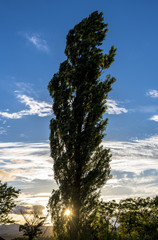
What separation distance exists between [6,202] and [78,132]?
14.4 meters

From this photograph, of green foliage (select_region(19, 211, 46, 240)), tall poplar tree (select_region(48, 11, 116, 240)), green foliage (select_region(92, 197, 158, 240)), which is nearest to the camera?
tall poplar tree (select_region(48, 11, 116, 240))

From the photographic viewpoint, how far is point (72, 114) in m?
12.5

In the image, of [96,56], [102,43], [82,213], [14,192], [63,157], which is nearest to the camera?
[82,213]

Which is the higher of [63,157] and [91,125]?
[91,125]

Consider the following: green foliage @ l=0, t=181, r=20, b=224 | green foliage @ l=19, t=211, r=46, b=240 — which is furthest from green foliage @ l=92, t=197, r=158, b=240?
green foliage @ l=0, t=181, r=20, b=224

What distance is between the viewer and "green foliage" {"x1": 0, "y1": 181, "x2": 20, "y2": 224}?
2016 cm

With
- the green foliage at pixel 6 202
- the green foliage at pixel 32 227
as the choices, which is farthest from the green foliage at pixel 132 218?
the green foliage at pixel 6 202

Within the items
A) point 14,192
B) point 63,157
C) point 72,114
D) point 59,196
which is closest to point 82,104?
point 72,114

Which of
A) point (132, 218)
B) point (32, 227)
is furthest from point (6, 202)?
point (132, 218)

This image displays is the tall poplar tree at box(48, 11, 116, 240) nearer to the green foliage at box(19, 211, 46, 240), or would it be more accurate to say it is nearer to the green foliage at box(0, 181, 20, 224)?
the green foliage at box(19, 211, 46, 240)

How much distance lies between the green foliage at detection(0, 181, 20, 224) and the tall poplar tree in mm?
12180

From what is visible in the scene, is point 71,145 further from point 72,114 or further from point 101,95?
point 101,95

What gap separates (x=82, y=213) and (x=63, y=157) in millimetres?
3254

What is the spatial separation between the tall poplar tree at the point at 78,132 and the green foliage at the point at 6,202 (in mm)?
12180
